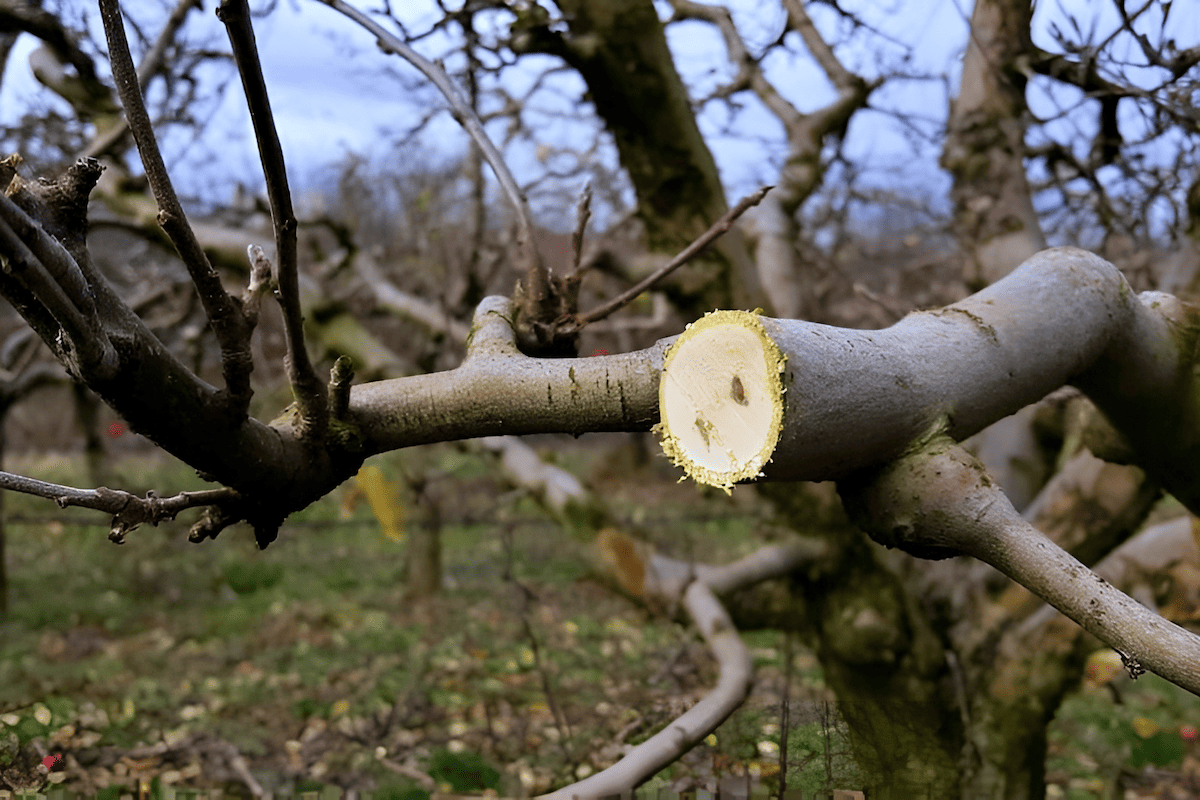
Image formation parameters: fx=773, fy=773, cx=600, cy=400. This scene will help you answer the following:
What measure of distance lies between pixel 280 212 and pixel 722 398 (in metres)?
0.74

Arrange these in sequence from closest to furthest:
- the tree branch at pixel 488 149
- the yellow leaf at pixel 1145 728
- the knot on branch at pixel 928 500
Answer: the knot on branch at pixel 928 500, the tree branch at pixel 488 149, the yellow leaf at pixel 1145 728

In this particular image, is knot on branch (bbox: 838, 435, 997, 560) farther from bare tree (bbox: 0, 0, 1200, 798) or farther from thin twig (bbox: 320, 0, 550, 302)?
thin twig (bbox: 320, 0, 550, 302)

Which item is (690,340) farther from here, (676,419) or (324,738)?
(324,738)

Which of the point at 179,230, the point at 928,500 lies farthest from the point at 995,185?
the point at 179,230

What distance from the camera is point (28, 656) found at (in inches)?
212

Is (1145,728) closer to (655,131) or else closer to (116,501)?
(655,131)

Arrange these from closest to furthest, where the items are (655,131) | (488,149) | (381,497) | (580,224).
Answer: (580,224)
(488,149)
(655,131)
(381,497)

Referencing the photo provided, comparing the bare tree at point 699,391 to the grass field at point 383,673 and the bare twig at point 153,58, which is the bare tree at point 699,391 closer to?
the grass field at point 383,673

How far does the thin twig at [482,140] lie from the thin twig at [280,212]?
0.68 meters

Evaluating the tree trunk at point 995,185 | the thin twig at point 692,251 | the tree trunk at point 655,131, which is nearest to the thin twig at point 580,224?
the thin twig at point 692,251

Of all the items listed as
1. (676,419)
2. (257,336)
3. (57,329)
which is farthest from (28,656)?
(676,419)

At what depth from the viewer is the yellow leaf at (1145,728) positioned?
14.2 ft

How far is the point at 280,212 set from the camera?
114 cm

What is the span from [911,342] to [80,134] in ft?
17.2
